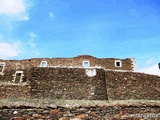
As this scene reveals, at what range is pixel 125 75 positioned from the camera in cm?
1820

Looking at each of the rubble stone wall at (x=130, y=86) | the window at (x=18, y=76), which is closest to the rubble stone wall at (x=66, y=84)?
the rubble stone wall at (x=130, y=86)

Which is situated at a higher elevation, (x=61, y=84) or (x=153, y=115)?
(x=61, y=84)

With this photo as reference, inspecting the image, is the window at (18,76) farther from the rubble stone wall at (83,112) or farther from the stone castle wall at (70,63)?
the rubble stone wall at (83,112)

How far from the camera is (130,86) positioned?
57.9 feet

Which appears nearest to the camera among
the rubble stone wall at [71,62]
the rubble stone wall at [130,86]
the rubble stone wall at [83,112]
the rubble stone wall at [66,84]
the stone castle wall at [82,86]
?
the rubble stone wall at [83,112]

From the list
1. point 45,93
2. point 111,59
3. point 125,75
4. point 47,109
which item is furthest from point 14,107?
point 111,59

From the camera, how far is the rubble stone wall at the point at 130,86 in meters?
17.1

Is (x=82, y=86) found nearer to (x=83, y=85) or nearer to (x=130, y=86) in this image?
(x=83, y=85)

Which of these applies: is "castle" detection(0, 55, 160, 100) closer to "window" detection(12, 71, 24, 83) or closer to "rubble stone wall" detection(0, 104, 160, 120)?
"rubble stone wall" detection(0, 104, 160, 120)

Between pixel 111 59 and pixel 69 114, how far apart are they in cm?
2402

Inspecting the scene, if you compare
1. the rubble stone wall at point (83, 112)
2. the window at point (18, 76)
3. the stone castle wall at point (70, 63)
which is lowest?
the rubble stone wall at point (83, 112)

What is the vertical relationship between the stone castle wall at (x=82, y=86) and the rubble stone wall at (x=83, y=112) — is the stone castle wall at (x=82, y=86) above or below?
above

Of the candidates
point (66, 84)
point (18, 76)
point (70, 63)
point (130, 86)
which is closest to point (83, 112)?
point (66, 84)

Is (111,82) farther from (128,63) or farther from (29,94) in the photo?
(128,63)
